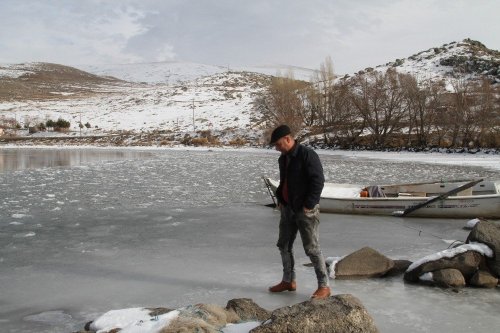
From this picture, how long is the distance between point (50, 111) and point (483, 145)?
67296 mm

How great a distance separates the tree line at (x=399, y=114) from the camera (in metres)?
35.6

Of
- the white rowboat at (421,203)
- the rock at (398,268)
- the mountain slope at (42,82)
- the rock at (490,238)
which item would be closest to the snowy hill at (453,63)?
the white rowboat at (421,203)

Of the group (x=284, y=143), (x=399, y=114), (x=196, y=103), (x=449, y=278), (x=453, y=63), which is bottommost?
(x=449, y=278)

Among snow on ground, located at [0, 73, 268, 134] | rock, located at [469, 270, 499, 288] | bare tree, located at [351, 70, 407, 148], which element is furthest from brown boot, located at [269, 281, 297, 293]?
snow on ground, located at [0, 73, 268, 134]

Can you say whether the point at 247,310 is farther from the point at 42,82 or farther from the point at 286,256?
the point at 42,82

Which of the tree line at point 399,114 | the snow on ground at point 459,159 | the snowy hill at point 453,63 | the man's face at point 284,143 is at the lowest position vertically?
the snow on ground at point 459,159

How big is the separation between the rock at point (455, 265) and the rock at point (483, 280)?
0.11 m

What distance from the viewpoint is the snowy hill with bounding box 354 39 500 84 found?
58969mm

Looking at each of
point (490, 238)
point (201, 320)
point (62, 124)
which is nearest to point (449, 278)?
point (490, 238)

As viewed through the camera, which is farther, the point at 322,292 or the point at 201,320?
the point at 322,292

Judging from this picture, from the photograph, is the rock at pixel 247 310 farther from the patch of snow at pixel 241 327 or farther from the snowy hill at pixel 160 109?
the snowy hill at pixel 160 109

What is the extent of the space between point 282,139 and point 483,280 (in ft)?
10.4

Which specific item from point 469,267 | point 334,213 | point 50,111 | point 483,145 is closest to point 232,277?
point 469,267

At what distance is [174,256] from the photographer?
7.16 m
